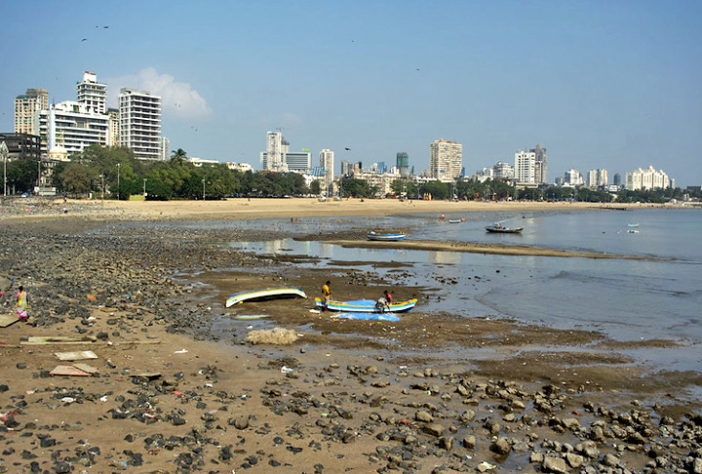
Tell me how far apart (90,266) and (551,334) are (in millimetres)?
22131

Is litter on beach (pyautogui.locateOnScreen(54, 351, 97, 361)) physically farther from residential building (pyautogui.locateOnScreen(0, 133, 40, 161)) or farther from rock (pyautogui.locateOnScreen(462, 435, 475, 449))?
residential building (pyautogui.locateOnScreen(0, 133, 40, 161))

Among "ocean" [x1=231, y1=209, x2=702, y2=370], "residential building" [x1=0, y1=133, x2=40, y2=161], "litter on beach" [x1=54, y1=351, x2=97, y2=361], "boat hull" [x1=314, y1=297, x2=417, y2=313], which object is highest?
"residential building" [x1=0, y1=133, x2=40, y2=161]

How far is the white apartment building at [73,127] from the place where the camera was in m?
183

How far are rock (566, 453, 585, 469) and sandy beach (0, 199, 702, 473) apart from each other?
0.02 metres

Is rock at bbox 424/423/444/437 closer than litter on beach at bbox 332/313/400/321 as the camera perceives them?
Yes

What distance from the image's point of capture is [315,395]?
41.7 feet

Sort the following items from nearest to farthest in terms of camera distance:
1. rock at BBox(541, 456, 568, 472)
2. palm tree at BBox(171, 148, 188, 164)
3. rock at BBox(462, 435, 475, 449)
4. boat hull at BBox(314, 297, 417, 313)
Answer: rock at BBox(541, 456, 568, 472) → rock at BBox(462, 435, 475, 449) → boat hull at BBox(314, 297, 417, 313) → palm tree at BBox(171, 148, 188, 164)

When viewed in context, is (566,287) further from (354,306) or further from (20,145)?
(20,145)

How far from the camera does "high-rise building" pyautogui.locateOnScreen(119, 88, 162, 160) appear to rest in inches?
7653

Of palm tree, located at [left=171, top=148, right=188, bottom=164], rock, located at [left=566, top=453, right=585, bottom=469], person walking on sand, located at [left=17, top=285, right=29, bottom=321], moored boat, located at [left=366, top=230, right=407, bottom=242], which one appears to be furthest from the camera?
palm tree, located at [left=171, top=148, right=188, bottom=164]

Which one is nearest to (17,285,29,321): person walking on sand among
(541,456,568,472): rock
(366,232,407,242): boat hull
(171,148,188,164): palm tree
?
(541,456,568,472): rock

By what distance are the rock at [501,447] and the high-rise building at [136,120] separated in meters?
198

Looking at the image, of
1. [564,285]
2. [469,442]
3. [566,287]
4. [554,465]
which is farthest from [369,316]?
[564,285]

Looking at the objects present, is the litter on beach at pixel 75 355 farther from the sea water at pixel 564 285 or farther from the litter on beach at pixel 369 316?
the sea water at pixel 564 285
